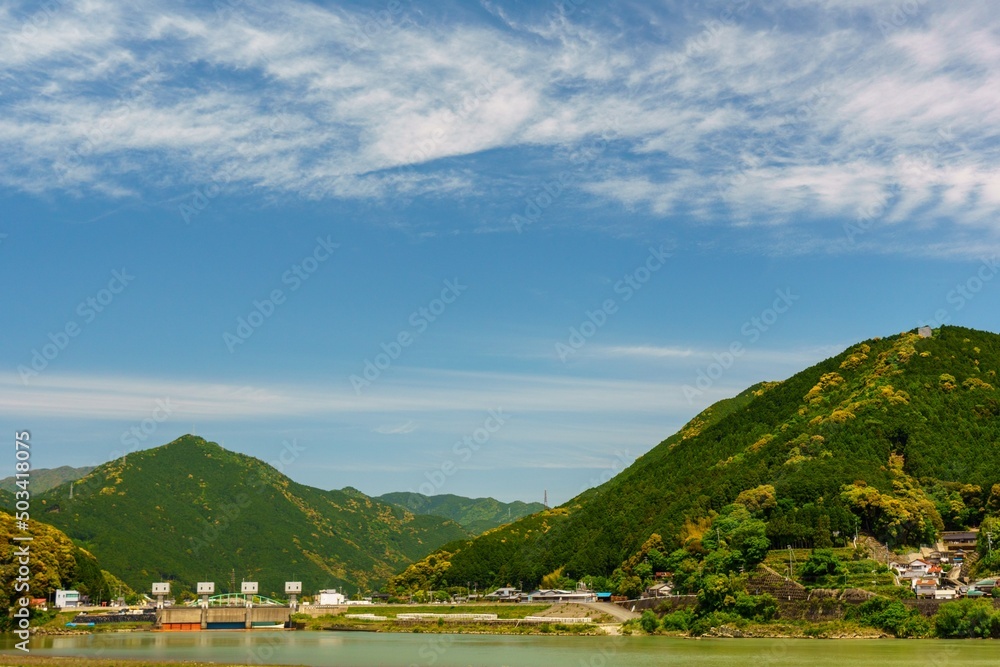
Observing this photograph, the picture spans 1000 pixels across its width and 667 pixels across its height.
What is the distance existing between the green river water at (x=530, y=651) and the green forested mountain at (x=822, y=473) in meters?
28.2

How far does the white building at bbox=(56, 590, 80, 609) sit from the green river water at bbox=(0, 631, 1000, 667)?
2578 cm

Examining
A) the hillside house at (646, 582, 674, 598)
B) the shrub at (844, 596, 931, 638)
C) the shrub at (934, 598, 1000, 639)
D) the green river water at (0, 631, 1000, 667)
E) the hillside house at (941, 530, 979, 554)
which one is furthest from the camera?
the hillside house at (646, 582, 674, 598)

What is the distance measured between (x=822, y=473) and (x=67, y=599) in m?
91.9

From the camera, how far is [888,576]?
87.3 metres

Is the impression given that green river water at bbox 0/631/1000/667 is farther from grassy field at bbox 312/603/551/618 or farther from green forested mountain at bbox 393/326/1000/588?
green forested mountain at bbox 393/326/1000/588

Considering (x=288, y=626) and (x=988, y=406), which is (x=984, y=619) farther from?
(x=288, y=626)

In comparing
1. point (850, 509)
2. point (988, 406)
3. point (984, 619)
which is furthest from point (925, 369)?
point (984, 619)

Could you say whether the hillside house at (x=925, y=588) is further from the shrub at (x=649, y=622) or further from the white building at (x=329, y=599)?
the white building at (x=329, y=599)

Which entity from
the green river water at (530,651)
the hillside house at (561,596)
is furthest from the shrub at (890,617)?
the hillside house at (561,596)

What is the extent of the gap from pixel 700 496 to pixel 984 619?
4919cm

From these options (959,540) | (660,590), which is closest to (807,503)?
(959,540)

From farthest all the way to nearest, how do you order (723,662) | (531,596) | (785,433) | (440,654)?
1. (785,433)
2. (531,596)
3. (440,654)
4. (723,662)

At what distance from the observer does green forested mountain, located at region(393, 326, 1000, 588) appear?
337 feet

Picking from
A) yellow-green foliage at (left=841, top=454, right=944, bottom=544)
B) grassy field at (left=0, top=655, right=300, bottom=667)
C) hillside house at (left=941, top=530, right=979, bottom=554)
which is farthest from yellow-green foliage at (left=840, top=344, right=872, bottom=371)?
grassy field at (left=0, top=655, right=300, bottom=667)
